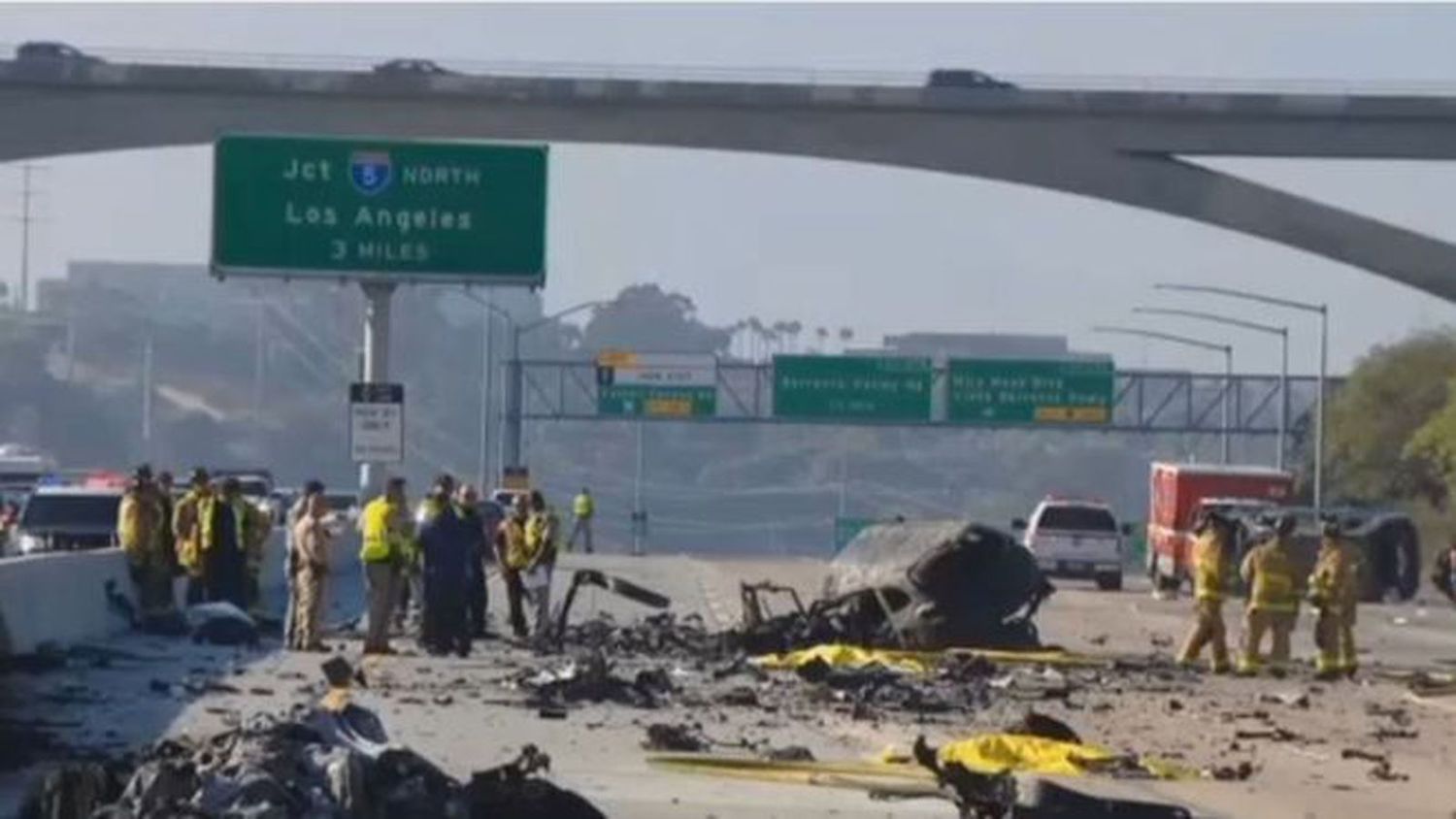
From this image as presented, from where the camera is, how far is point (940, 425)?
94.1 metres

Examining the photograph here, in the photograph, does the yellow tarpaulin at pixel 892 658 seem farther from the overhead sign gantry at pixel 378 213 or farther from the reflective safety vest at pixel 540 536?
the overhead sign gantry at pixel 378 213

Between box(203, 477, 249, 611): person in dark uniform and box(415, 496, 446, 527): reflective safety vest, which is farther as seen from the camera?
box(203, 477, 249, 611): person in dark uniform

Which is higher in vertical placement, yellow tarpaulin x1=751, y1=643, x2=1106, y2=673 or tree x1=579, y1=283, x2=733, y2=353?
tree x1=579, y1=283, x2=733, y2=353

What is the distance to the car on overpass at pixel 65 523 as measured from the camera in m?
52.0

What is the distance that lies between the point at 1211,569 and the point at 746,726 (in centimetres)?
1288

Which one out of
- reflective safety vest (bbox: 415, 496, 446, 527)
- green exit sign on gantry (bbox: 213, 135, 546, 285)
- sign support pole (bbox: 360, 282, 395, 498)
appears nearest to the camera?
reflective safety vest (bbox: 415, 496, 446, 527)

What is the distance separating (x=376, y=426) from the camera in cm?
4272

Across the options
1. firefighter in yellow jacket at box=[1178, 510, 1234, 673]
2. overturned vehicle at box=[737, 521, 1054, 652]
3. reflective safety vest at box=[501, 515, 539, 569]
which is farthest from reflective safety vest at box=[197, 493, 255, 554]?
firefighter in yellow jacket at box=[1178, 510, 1234, 673]

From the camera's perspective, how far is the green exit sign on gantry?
46281mm

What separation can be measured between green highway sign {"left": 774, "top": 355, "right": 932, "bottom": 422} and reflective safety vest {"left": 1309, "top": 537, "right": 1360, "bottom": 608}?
177 ft

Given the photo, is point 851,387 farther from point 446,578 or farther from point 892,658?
point 446,578

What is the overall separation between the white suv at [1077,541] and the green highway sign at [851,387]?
2311cm

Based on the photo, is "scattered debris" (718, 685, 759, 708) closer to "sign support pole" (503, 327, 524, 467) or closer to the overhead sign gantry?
the overhead sign gantry

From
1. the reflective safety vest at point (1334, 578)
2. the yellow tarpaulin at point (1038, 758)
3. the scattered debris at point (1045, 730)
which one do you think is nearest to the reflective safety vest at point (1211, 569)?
the reflective safety vest at point (1334, 578)
